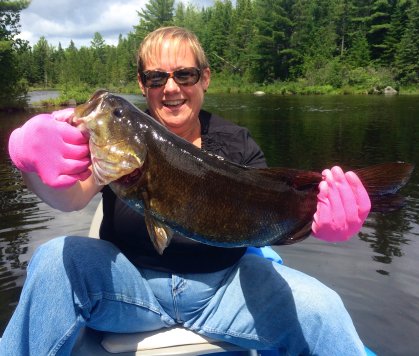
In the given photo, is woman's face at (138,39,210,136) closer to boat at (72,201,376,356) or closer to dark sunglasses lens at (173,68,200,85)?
dark sunglasses lens at (173,68,200,85)

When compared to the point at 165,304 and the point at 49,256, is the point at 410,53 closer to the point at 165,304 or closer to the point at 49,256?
the point at 165,304

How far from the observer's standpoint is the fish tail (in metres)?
2.24

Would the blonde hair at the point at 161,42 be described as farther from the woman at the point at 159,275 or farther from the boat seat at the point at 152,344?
the boat seat at the point at 152,344

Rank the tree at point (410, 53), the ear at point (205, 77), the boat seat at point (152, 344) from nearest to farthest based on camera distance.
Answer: the boat seat at point (152, 344), the ear at point (205, 77), the tree at point (410, 53)

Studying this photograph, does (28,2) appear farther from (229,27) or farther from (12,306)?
(229,27)

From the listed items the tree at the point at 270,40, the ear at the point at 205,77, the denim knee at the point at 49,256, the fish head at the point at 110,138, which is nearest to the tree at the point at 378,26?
the tree at the point at 270,40

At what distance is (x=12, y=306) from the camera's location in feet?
16.3

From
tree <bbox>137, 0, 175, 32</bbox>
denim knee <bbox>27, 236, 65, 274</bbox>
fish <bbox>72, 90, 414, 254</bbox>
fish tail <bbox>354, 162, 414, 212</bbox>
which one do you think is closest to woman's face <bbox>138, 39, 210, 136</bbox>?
fish <bbox>72, 90, 414, 254</bbox>

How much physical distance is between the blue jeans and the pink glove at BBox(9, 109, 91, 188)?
0.46 metres

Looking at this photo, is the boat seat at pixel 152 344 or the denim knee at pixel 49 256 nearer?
the denim knee at pixel 49 256

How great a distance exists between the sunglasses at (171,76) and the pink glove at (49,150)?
817 millimetres

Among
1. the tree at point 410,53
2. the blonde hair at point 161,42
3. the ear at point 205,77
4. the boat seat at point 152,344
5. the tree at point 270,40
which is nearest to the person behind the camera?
the boat seat at point 152,344

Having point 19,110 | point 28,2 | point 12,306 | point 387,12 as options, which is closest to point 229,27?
point 387,12

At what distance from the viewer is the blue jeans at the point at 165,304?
2287 mm
